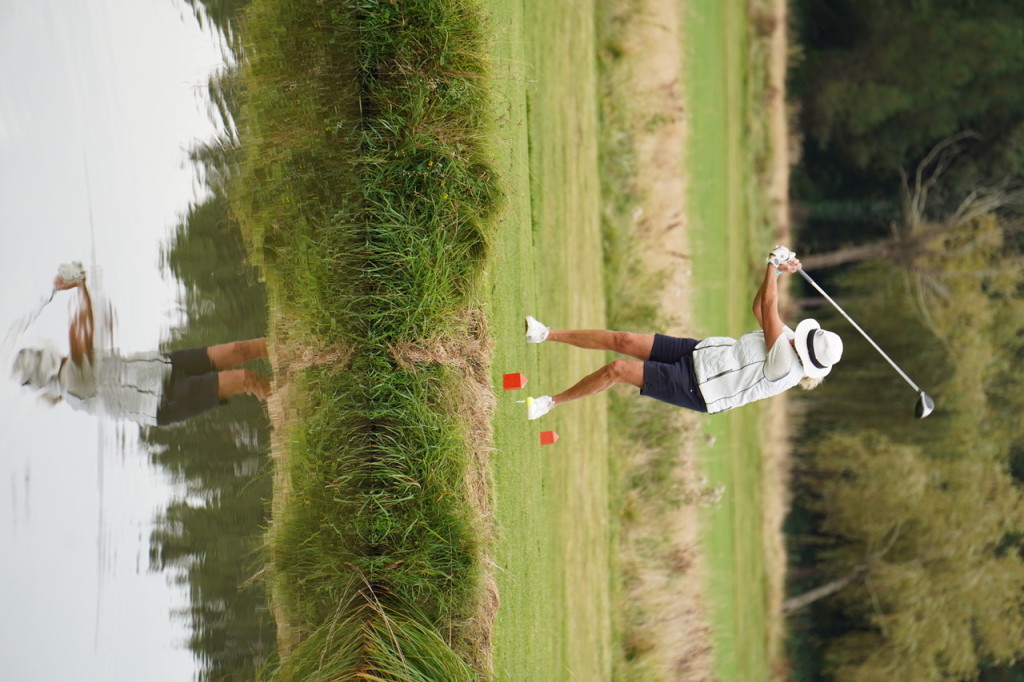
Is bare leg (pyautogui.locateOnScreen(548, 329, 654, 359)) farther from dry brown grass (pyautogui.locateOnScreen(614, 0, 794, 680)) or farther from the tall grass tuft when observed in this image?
dry brown grass (pyautogui.locateOnScreen(614, 0, 794, 680))

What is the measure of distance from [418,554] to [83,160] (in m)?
2.06

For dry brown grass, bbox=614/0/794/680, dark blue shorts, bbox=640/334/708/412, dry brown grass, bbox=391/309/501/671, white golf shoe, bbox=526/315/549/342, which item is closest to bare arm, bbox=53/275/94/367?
dry brown grass, bbox=391/309/501/671

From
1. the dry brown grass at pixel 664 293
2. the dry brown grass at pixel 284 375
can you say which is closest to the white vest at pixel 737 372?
the dry brown grass at pixel 284 375

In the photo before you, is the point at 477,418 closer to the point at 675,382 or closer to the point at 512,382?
the point at 512,382

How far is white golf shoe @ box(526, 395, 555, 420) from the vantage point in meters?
5.26

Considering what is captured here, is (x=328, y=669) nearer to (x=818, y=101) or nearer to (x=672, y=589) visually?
(x=672, y=589)

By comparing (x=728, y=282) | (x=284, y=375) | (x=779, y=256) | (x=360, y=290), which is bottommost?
(x=284, y=375)

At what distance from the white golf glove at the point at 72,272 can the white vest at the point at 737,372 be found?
10.7 feet

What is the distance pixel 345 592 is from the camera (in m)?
3.78

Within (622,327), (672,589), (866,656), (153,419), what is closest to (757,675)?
(866,656)

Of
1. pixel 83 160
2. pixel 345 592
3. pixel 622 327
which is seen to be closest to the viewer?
pixel 83 160

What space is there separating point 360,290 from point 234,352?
599 millimetres

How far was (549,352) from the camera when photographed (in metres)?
5.95

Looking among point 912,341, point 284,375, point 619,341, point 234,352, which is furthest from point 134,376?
point 912,341
